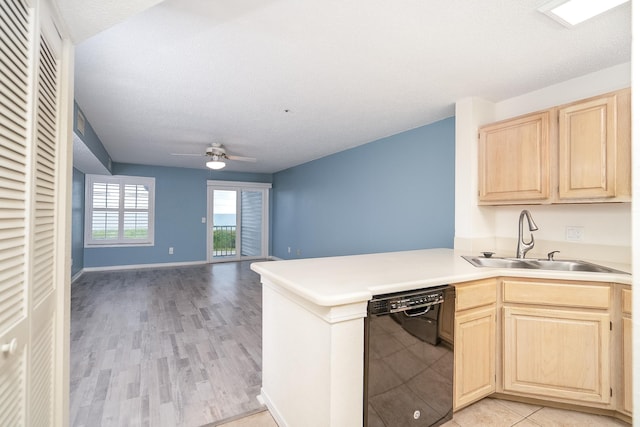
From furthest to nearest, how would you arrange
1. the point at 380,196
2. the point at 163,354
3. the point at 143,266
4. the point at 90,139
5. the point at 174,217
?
the point at 174,217 → the point at 143,266 → the point at 380,196 → the point at 90,139 → the point at 163,354

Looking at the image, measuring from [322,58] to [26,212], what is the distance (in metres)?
1.80

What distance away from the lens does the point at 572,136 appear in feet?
6.86

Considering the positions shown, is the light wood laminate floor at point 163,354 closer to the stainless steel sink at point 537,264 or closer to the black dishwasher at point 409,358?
the black dishwasher at point 409,358

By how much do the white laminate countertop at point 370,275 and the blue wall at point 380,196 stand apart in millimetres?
1275

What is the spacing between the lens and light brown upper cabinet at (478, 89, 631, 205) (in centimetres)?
189

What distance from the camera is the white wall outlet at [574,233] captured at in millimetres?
2301

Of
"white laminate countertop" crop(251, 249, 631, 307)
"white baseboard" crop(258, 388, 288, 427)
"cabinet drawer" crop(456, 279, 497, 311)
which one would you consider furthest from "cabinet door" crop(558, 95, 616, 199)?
"white baseboard" crop(258, 388, 288, 427)

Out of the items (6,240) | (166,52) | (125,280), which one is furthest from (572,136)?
(125,280)

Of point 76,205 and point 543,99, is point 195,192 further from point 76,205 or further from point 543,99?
point 543,99

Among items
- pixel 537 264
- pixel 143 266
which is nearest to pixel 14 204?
pixel 537 264

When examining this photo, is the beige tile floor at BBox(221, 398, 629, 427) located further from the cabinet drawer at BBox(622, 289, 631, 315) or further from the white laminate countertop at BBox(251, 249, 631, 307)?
the white laminate countertop at BBox(251, 249, 631, 307)

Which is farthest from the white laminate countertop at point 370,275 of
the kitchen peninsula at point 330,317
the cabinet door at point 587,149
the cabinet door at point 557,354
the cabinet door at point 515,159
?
the cabinet door at point 515,159

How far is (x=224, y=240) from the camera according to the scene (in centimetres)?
738

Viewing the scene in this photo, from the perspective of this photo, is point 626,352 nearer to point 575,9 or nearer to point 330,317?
point 330,317
